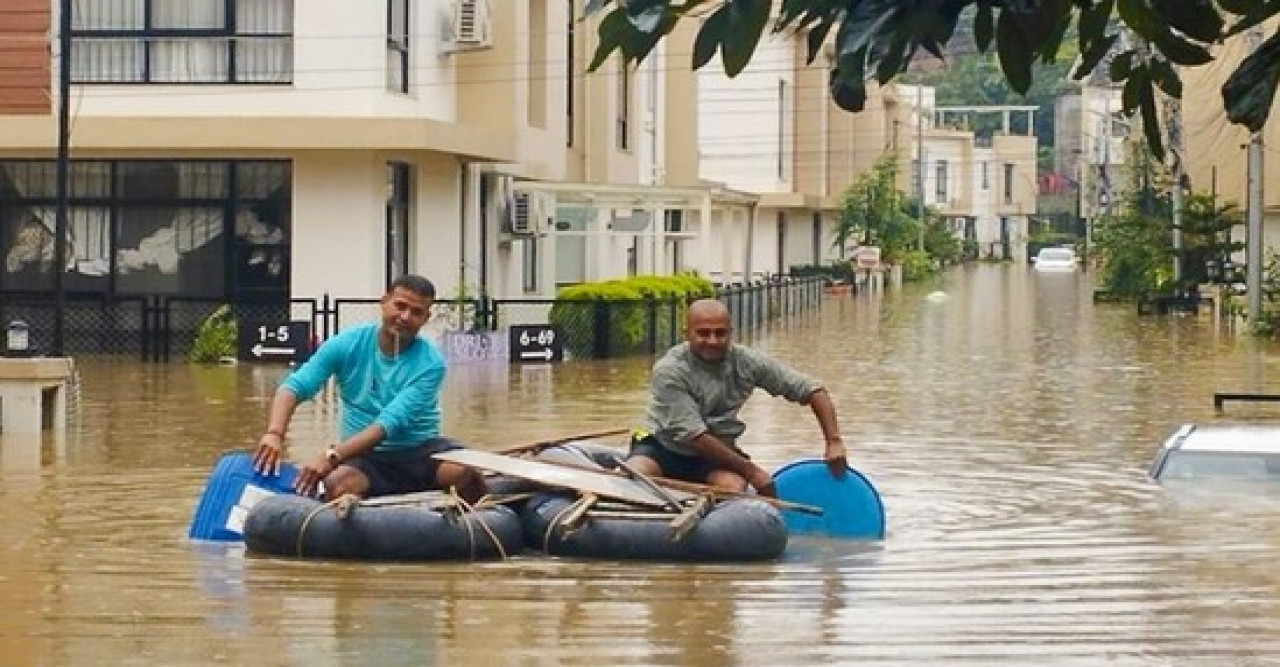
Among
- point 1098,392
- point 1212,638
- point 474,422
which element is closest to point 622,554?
point 1212,638

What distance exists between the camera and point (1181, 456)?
63.3ft

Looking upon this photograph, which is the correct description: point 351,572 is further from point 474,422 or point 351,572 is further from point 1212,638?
point 474,422

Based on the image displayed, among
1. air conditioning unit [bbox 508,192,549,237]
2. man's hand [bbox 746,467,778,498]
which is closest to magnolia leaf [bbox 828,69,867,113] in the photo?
man's hand [bbox 746,467,778,498]

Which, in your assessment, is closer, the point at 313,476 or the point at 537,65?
the point at 313,476

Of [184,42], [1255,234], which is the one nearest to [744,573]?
[184,42]

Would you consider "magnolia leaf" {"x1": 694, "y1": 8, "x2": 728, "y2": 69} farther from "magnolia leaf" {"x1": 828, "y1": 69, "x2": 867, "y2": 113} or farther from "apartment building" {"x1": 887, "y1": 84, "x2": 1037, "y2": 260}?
"apartment building" {"x1": 887, "y1": 84, "x2": 1037, "y2": 260}

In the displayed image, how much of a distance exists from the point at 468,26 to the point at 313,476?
28.9 meters

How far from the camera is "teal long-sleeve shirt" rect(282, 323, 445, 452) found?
13805 mm

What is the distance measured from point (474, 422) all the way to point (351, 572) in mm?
12505

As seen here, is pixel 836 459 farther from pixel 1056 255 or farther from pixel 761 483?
pixel 1056 255

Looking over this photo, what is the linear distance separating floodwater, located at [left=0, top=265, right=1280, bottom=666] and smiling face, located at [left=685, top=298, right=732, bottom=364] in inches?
47.8

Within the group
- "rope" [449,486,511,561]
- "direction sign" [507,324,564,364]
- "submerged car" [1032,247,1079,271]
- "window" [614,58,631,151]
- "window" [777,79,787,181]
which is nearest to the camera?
"rope" [449,486,511,561]

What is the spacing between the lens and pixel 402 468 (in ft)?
46.2

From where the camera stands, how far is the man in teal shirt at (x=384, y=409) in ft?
44.9
